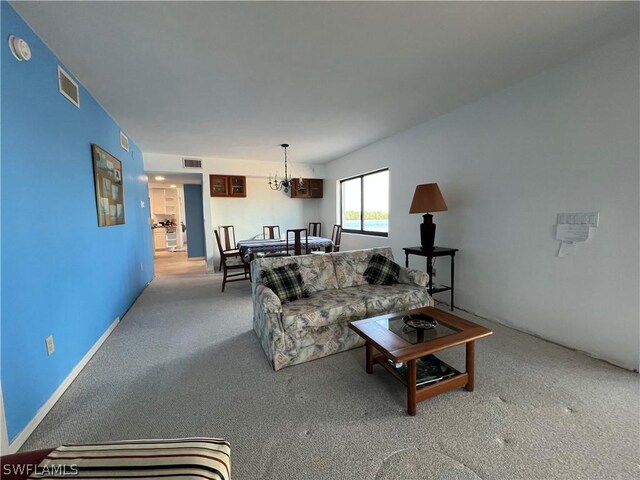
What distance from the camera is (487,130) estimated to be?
9.91 ft

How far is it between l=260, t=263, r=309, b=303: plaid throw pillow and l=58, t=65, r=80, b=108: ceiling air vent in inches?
83.9

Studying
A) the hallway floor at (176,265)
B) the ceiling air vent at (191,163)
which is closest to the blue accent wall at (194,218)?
the hallway floor at (176,265)

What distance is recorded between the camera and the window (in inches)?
195

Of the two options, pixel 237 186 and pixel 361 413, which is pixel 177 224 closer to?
pixel 237 186

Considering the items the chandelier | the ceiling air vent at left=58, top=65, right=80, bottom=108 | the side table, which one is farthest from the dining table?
the ceiling air vent at left=58, top=65, right=80, bottom=108

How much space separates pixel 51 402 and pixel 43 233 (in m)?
1.10

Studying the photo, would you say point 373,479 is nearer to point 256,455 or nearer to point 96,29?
point 256,455

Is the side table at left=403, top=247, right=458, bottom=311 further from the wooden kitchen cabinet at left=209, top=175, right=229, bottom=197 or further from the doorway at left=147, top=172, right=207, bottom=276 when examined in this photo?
the doorway at left=147, top=172, right=207, bottom=276

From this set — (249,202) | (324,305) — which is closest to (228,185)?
(249,202)

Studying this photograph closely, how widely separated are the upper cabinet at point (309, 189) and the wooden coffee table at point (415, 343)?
4914mm

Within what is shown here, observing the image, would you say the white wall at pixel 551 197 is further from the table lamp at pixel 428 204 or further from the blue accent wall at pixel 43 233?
the blue accent wall at pixel 43 233

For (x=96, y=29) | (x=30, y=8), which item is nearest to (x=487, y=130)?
(x=96, y=29)

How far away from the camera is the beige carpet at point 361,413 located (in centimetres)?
136

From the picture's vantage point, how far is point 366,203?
5539 millimetres
